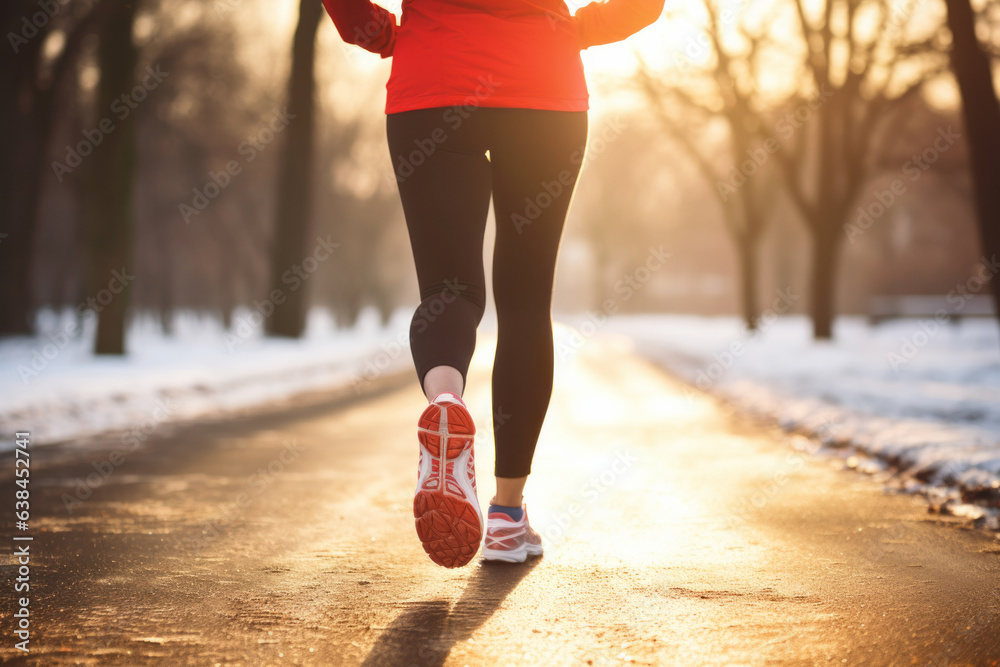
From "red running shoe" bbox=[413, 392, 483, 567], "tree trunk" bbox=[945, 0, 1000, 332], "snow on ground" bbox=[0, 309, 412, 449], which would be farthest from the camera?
"tree trunk" bbox=[945, 0, 1000, 332]

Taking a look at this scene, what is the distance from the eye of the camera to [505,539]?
8.72 ft

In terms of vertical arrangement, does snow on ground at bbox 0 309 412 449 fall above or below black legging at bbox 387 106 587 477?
below

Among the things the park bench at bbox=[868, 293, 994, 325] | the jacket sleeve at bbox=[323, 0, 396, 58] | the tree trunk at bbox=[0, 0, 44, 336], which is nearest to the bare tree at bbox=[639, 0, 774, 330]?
the park bench at bbox=[868, 293, 994, 325]

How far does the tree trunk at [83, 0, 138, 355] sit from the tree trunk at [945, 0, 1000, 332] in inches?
371

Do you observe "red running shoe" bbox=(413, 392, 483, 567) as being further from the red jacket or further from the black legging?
the red jacket

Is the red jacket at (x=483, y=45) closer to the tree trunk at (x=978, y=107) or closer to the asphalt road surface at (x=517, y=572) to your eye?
the asphalt road surface at (x=517, y=572)

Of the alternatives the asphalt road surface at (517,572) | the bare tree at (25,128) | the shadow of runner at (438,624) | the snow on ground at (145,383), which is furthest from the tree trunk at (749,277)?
the shadow of runner at (438,624)

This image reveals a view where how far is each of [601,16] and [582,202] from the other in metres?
47.0

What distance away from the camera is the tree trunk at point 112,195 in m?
11.4

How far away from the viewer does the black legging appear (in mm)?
2486

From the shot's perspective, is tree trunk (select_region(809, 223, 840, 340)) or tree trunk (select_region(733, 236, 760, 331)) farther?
tree trunk (select_region(733, 236, 760, 331))

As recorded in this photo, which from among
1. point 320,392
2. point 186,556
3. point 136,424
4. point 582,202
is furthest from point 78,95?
point 582,202

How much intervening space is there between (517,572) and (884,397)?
5.73m

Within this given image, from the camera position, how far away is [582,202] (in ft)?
161
